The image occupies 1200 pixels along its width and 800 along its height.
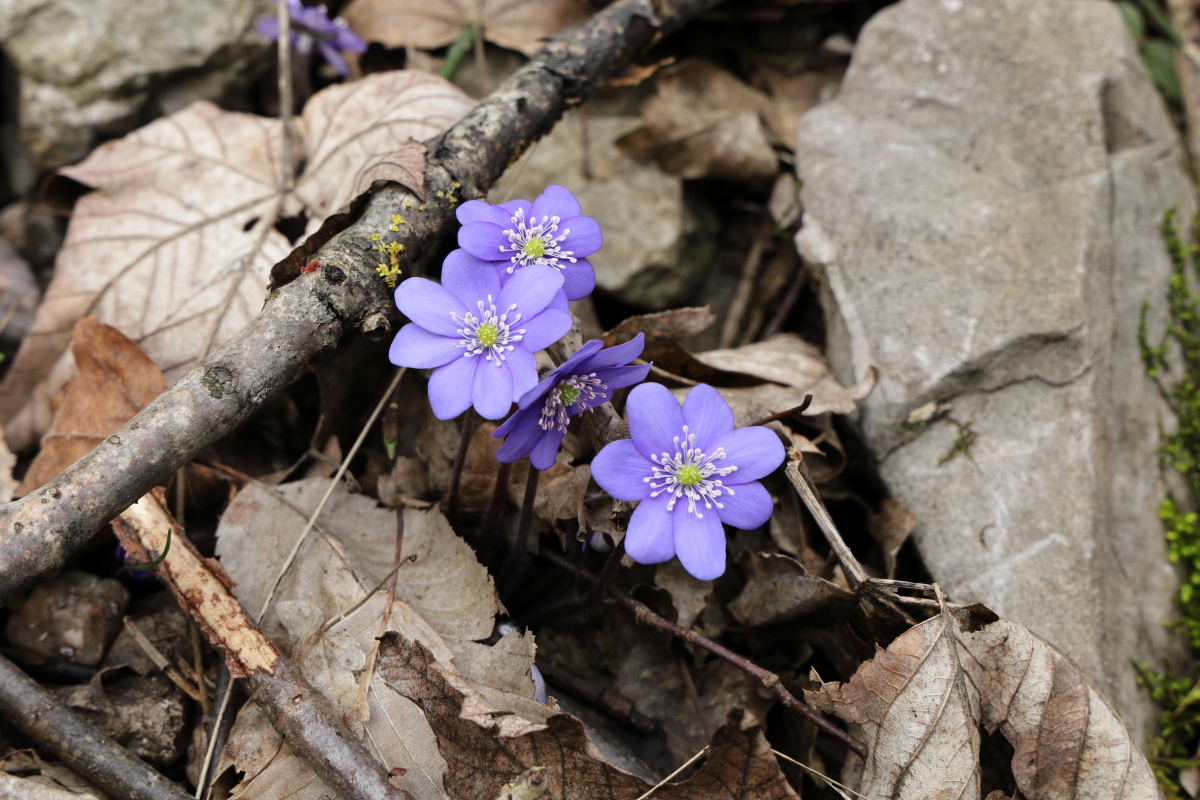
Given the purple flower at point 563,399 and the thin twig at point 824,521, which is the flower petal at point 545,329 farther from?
the thin twig at point 824,521

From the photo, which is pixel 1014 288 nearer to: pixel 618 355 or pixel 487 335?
pixel 618 355

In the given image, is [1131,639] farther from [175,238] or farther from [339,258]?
[175,238]

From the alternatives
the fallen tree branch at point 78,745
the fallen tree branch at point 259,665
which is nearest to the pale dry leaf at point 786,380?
the fallen tree branch at point 259,665

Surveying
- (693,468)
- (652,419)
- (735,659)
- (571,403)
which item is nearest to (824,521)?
(735,659)

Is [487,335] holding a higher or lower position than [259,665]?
higher

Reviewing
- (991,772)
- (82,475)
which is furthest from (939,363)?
(82,475)

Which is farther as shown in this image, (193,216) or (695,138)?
(695,138)
